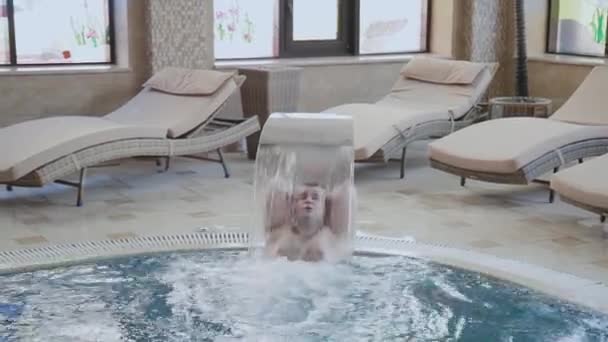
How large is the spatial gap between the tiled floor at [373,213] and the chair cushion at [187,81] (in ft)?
2.06

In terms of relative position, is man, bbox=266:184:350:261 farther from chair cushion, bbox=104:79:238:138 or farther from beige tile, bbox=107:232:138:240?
chair cushion, bbox=104:79:238:138

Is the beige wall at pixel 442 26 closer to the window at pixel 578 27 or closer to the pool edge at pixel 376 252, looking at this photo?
the window at pixel 578 27

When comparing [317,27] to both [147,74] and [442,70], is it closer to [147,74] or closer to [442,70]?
[442,70]

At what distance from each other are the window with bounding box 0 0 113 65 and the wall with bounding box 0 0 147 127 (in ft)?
0.70

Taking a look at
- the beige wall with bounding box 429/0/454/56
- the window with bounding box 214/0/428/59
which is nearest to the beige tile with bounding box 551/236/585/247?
the window with bounding box 214/0/428/59

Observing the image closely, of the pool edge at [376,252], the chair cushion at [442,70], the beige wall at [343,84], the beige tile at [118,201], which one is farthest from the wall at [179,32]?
the pool edge at [376,252]

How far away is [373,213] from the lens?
5965mm

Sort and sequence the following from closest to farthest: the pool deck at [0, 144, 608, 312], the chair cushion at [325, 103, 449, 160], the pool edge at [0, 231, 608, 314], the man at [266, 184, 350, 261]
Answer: the pool edge at [0, 231, 608, 314]
the man at [266, 184, 350, 261]
the pool deck at [0, 144, 608, 312]
the chair cushion at [325, 103, 449, 160]

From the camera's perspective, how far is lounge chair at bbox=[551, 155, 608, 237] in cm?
509

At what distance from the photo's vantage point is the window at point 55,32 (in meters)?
7.80

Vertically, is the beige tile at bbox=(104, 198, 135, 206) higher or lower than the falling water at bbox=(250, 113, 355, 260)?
lower

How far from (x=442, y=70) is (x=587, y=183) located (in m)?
3.00

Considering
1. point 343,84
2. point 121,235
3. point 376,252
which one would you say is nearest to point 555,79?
point 343,84

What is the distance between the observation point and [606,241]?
17.5 feet
